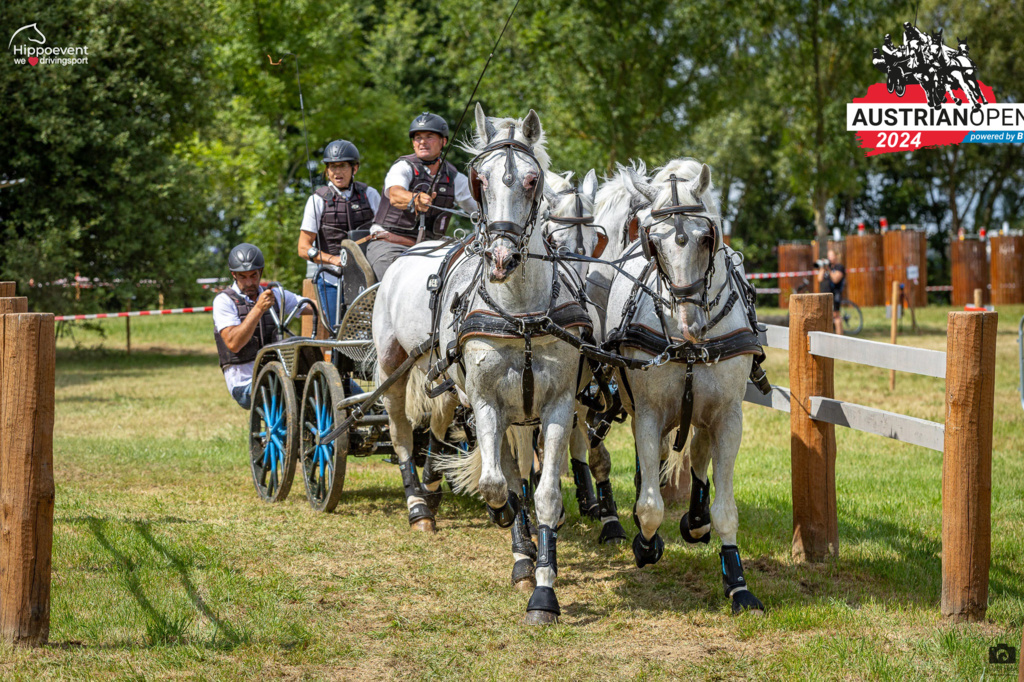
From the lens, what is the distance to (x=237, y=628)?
4566 mm

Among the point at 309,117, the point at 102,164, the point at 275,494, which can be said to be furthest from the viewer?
the point at 309,117

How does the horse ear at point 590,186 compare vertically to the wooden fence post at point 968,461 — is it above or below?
above

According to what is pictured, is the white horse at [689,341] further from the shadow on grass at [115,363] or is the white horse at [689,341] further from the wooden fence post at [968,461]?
the shadow on grass at [115,363]

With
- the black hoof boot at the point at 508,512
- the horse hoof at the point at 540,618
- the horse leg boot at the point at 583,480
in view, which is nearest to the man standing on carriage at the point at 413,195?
the horse leg boot at the point at 583,480

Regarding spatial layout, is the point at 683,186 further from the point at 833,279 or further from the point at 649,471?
the point at 833,279

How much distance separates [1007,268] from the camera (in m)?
29.6

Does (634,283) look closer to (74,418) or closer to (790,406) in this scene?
(790,406)

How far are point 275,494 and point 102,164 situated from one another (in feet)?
50.1

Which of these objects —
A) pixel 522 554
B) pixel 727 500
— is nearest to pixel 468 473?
pixel 522 554

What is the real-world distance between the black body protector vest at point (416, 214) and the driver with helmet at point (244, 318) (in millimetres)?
1101

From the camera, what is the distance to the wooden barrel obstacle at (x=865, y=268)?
29.4 m

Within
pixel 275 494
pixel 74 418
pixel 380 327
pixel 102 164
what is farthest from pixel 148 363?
pixel 380 327

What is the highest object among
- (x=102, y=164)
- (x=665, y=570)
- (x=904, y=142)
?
(x=102, y=164)

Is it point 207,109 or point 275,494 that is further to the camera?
point 207,109
